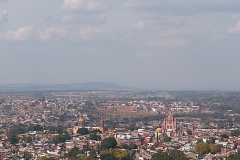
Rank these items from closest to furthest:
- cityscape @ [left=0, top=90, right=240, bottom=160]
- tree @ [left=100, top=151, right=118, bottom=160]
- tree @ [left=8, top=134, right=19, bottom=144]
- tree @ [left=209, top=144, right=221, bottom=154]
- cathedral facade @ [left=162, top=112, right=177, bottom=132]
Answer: tree @ [left=100, top=151, right=118, bottom=160]
cityscape @ [left=0, top=90, right=240, bottom=160]
tree @ [left=209, top=144, right=221, bottom=154]
tree @ [left=8, top=134, right=19, bottom=144]
cathedral facade @ [left=162, top=112, right=177, bottom=132]

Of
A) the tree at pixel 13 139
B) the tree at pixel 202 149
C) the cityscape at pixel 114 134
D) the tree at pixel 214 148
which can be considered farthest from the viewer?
the tree at pixel 13 139

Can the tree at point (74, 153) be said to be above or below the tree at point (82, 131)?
below

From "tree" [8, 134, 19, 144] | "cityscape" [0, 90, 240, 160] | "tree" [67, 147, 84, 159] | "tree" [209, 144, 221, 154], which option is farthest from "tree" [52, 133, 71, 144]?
"tree" [209, 144, 221, 154]

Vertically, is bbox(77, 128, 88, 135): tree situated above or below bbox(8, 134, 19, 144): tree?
above

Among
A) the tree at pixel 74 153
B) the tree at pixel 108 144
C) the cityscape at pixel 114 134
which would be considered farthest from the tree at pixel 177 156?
the tree at pixel 108 144

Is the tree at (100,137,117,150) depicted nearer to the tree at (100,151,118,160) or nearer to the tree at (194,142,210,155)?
the tree at (194,142,210,155)

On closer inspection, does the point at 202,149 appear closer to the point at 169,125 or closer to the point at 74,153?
the point at 74,153

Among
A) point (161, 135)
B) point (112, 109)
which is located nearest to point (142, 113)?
point (112, 109)

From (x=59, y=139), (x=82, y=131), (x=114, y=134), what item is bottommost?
(x=59, y=139)

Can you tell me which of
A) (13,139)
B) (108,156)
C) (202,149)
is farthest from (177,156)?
(13,139)

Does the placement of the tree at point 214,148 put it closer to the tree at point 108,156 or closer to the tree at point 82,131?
the tree at point 108,156

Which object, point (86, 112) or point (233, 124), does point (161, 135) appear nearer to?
point (233, 124)

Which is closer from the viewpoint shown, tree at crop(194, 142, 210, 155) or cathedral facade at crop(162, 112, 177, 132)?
tree at crop(194, 142, 210, 155)
